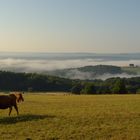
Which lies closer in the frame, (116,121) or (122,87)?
(116,121)

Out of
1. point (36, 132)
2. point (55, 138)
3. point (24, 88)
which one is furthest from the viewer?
point (24, 88)

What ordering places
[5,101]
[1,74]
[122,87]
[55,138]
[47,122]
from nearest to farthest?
1. [55,138]
2. [47,122]
3. [5,101]
4. [122,87]
5. [1,74]

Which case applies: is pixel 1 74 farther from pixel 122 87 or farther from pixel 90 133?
pixel 90 133

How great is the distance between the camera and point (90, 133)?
66.2 feet

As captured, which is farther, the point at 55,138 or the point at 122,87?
the point at 122,87

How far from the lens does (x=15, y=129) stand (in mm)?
21688

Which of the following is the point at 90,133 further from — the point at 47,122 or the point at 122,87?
the point at 122,87

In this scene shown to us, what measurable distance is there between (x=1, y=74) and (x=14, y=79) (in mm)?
9624

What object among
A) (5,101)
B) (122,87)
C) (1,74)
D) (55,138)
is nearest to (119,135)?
(55,138)

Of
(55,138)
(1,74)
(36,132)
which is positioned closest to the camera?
(55,138)

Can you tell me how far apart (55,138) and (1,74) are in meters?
174

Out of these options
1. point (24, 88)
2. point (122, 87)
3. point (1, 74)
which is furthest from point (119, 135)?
point (1, 74)

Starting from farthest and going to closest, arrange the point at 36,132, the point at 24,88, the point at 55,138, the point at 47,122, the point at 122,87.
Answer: the point at 24,88, the point at 122,87, the point at 47,122, the point at 36,132, the point at 55,138

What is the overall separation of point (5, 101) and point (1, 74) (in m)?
164
